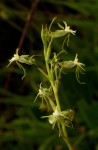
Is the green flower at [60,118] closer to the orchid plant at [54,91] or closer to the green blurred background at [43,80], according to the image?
the orchid plant at [54,91]

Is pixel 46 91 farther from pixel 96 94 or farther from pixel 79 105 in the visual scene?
pixel 96 94

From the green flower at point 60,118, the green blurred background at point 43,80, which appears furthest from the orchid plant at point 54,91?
the green blurred background at point 43,80

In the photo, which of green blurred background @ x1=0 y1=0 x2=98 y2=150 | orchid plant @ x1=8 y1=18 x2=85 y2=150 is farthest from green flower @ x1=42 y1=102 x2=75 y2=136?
green blurred background @ x1=0 y1=0 x2=98 y2=150

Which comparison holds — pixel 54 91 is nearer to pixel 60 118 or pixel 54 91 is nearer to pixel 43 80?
pixel 60 118

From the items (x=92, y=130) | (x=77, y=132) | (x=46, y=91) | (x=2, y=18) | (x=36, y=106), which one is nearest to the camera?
(x=46, y=91)

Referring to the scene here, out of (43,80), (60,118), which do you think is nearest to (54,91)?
(60,118)

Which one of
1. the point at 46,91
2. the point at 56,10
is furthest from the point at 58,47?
the point at 46,91

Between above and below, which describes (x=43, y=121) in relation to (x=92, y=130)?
above

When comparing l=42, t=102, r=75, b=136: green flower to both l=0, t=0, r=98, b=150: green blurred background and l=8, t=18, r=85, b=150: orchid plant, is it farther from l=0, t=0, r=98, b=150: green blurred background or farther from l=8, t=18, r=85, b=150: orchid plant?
l=0, t=0, r=98, b=150: green blurred background
